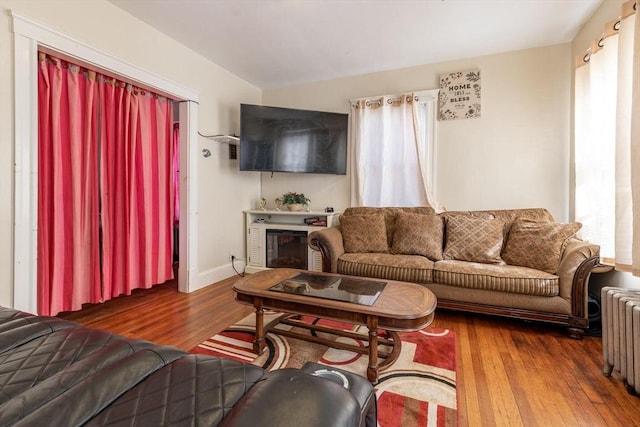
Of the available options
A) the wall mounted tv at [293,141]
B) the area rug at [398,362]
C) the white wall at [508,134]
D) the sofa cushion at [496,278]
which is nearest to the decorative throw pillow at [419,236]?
the sofa cushion at [496,278]

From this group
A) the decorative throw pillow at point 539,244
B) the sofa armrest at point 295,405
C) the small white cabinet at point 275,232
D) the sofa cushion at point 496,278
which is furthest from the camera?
the small white cabinet at point 275,232

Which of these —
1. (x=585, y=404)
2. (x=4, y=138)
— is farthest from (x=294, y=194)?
(x=585, y=404)

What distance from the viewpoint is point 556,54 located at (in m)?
2.96

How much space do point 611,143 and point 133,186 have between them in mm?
3982

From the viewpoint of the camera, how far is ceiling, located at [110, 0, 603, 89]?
238cm

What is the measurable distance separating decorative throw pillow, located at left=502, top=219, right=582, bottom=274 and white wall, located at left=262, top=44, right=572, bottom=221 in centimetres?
61

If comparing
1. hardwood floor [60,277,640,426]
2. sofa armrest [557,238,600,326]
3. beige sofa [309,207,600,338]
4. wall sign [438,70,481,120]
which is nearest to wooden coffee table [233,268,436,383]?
hardwood floor [60,277,640,426]

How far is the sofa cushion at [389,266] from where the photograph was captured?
2.56 metres

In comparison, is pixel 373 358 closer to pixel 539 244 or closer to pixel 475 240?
pixel 475 240

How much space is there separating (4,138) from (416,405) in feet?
9.31

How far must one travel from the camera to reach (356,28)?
271 centimetres

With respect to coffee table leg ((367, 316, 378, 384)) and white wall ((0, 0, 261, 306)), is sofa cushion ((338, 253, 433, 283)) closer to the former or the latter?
coffee table leg ((367, 316, 378, 384))

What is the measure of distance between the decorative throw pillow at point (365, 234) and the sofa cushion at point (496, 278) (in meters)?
0.67

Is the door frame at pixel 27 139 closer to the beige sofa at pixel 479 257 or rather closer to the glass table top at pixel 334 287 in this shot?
the glass table top at pixel 334 287
